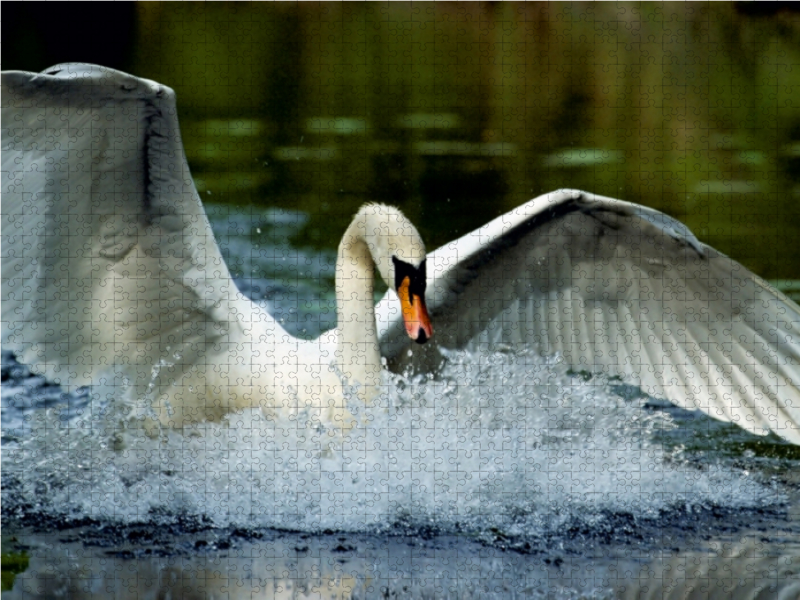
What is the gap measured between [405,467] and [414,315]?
618 millimetres

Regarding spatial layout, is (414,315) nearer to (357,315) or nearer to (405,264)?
(405,264)

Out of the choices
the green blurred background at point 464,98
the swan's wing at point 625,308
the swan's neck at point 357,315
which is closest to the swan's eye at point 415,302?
the swan's neck at point 357,315

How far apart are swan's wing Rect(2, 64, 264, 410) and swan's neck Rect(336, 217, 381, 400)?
46 cm

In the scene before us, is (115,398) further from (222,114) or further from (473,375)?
(222,114)

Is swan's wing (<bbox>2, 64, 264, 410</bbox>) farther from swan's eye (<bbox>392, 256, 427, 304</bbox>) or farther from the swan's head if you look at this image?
swan's eye (<bbox>392, 256, 427, 304</bbox>)

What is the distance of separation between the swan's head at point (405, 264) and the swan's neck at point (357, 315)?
0.71 feet

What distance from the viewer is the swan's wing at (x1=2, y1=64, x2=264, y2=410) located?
5.41 meters

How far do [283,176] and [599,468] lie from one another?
23.5ft

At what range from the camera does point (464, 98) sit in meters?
15.9

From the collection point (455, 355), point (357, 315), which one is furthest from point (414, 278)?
point (455, 355)

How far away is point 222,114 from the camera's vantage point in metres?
15.2

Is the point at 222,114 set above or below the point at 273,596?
above

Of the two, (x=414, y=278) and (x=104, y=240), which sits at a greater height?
(x=104, y=240)

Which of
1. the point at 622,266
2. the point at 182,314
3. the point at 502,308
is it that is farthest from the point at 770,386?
the point at 182,314
